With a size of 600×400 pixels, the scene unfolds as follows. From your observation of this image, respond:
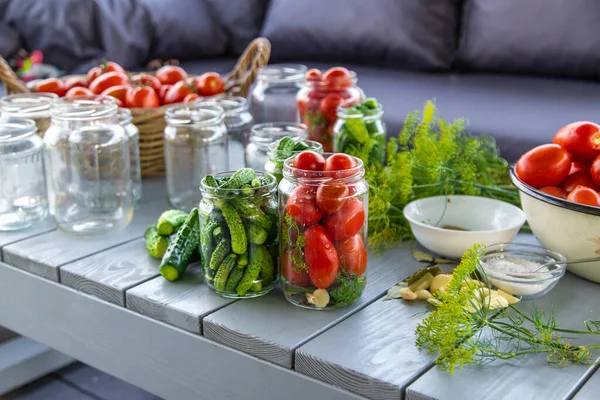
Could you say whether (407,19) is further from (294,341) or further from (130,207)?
(294,341)

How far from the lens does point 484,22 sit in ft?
8.03

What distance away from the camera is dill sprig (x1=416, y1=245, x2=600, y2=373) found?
0.85 meters

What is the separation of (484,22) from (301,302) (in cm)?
171

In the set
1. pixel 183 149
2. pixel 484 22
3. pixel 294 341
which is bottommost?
pixel 294 341

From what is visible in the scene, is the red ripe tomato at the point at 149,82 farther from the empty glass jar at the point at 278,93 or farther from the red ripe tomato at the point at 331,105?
the red ripe tomato at the point at 331,105

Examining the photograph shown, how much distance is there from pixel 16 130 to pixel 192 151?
30 cm

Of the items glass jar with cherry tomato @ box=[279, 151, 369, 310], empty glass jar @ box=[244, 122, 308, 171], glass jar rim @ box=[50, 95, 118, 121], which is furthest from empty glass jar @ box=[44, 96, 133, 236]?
glass jar with cherry tomato @ box=[279, 151, 369, 310]

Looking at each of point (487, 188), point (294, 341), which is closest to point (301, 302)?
point (294, 341)

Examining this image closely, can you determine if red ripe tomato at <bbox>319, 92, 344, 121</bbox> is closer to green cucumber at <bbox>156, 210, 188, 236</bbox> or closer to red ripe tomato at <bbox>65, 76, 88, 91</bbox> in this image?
green cucumber at <bbox>156, 210, 188, 236</bbox>

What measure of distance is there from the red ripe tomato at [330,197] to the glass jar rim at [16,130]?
0.61 m

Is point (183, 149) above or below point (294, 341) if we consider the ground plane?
above

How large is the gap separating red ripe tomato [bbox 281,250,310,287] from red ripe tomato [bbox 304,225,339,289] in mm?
20

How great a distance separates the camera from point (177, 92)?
5.22 ft

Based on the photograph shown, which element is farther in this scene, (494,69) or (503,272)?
(494,69)
